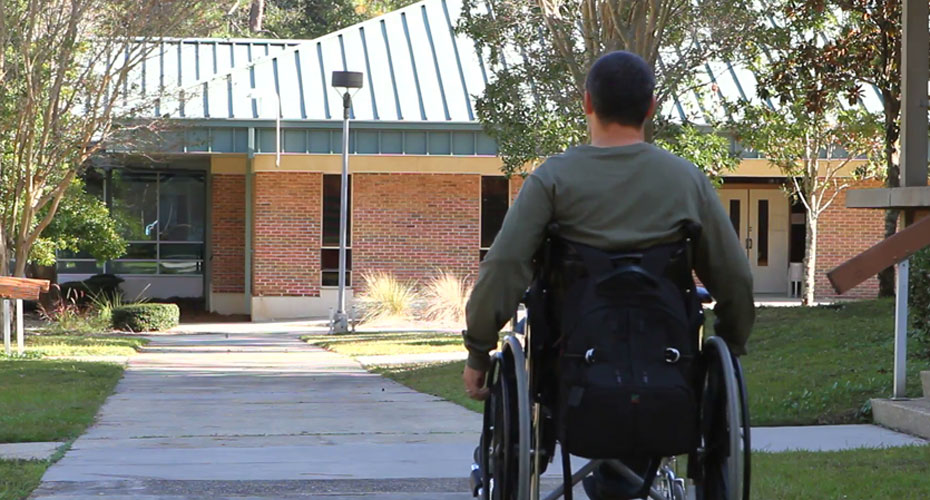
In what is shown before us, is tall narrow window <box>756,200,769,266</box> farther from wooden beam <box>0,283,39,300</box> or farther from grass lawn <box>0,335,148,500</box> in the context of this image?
wooden beam <box>0,283,39,300</box>

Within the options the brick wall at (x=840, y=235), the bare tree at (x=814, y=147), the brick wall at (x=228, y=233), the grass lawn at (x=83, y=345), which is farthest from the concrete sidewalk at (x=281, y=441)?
the brick wall at (x=840, y=235)

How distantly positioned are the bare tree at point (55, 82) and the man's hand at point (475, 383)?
1518 centimetres

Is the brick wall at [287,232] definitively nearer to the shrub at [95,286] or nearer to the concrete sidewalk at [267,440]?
the shrub at [95,286]

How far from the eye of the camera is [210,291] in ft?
93.4

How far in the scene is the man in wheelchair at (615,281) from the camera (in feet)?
12.6

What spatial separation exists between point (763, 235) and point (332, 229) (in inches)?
373

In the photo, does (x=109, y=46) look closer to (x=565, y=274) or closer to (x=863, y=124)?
(x=863, y=124)

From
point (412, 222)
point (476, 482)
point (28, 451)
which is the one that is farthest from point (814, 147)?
point (476, 482)

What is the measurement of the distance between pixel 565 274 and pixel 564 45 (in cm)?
1211

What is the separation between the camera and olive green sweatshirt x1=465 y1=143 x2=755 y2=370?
13.1 feet

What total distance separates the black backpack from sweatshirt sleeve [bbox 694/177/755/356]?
11cm

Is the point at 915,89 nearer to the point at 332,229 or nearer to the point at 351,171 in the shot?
the point at 351,171

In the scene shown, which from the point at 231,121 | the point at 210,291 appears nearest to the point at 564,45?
the point at 231,121

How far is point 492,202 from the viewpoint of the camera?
27.1 m
